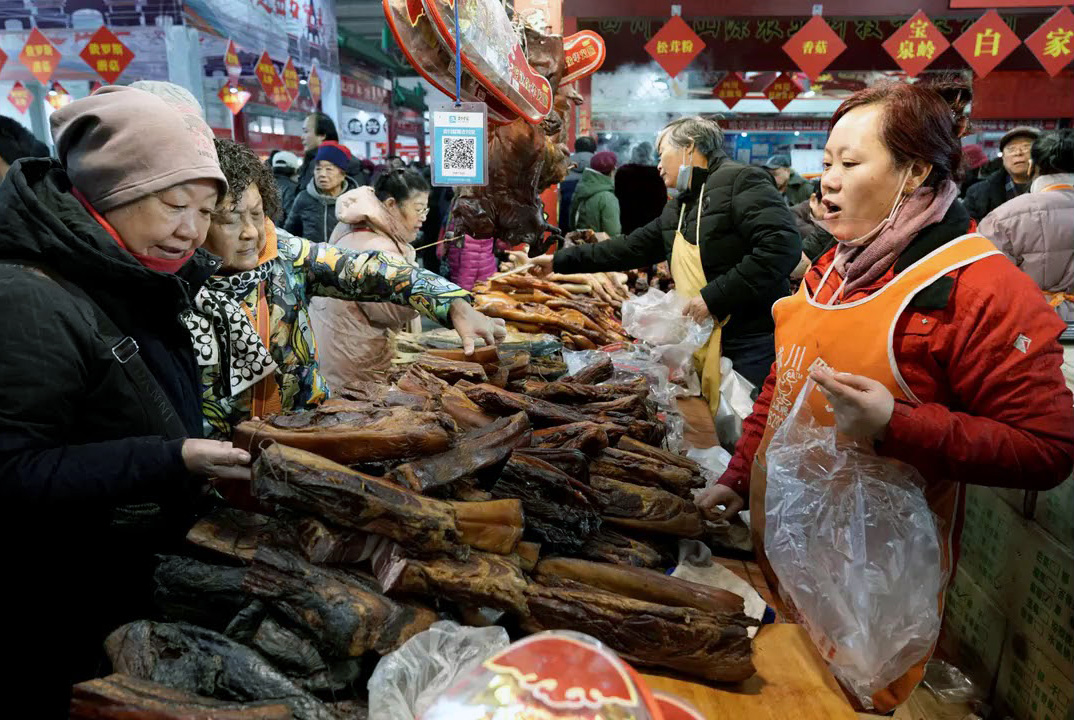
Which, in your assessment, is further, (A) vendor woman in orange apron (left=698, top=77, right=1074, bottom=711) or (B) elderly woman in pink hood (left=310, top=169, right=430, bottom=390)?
(B) elderly woman in pink hood (left=310, top=169, right=430, bottom=390)

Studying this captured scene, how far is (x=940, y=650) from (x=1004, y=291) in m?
1.72

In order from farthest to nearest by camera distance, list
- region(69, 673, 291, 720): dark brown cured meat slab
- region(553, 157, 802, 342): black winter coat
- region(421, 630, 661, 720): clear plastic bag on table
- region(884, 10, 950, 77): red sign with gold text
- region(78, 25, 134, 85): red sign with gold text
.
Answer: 1. region(78, 25, 134, 85): red sign with gold text
2. region(884, 10, 950, 77): red sign with gold text
3. region(553, 157, 802, 342): black winter coat
4. region(69, 673, 291, 720): dark brown cured meat slab
5. region(421, 630, 661, 720): clear plastic bag on table

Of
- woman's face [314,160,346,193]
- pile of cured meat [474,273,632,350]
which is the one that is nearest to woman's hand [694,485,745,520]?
pile of cured meat [474,273,632,350]

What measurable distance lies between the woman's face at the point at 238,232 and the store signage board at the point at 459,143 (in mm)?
528

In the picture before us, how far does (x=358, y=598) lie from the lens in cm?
101

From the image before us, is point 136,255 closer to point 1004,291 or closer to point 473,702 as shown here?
point 473,702

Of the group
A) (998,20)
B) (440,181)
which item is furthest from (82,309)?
(998,20)

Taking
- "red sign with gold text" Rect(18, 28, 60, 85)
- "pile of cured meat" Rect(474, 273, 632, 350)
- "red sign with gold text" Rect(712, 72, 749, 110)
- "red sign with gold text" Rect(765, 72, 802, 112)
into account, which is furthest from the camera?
"red sign with gold text" Rect(712, 72, 749, 110)

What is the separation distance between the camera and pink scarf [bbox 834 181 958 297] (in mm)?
1480

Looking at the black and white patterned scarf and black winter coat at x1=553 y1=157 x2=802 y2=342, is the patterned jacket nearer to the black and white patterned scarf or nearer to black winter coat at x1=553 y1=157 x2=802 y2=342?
the black and white patterned scarf

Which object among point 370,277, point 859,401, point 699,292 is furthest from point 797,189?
point 859,401

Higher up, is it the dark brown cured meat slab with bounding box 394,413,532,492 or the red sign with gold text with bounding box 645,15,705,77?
the red sign with gold text with bounding box 645,15,705,77

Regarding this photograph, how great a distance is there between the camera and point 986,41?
6801mm

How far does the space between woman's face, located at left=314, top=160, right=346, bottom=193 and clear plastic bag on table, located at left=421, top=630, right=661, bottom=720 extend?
5.61 m
